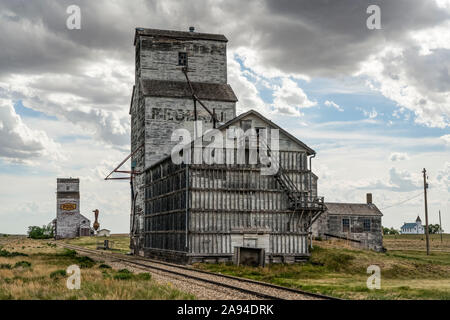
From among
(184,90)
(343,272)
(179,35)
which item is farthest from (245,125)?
(179,35)

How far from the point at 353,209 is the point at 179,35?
23136 mm

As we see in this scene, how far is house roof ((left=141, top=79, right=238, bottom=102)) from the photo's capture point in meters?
45.1

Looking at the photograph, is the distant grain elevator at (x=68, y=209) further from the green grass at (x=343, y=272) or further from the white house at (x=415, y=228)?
the white house at (x=415, y=228)

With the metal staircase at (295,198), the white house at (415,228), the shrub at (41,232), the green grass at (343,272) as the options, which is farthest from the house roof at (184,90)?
the white house at (415,228)

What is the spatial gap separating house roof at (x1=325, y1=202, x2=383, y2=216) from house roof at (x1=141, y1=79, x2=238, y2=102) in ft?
47.4

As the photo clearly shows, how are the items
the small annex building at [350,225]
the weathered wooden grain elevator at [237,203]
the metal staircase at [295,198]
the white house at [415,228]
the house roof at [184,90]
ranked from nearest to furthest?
the weathered wooden grain elevator at [237,203] < the metal staircase at [295,198] < the house roof at [184,90] < the small annex building at [350,225] < the white house at [415,228]

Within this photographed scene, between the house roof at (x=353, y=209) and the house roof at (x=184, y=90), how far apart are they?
1445 centimetres

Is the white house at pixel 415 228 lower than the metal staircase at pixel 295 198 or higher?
lower

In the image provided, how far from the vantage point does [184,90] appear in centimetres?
4594

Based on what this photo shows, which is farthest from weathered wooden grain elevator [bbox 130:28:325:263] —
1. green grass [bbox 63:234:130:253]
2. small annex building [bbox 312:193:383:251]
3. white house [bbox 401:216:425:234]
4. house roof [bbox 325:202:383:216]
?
white house [bbox 401:216:425:234]

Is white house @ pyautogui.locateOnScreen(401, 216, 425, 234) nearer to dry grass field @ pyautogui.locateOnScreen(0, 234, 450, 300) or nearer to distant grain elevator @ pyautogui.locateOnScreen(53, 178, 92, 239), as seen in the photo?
distant grain elevator @ pyautogui.locateOnScreen(53, 178, 92, 239)

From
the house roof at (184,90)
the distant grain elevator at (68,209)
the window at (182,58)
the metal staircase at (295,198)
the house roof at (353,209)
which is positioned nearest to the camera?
the metal staircase at (295,198)

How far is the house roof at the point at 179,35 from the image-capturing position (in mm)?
47188

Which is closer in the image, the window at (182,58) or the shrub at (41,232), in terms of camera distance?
the window at (182,58)
